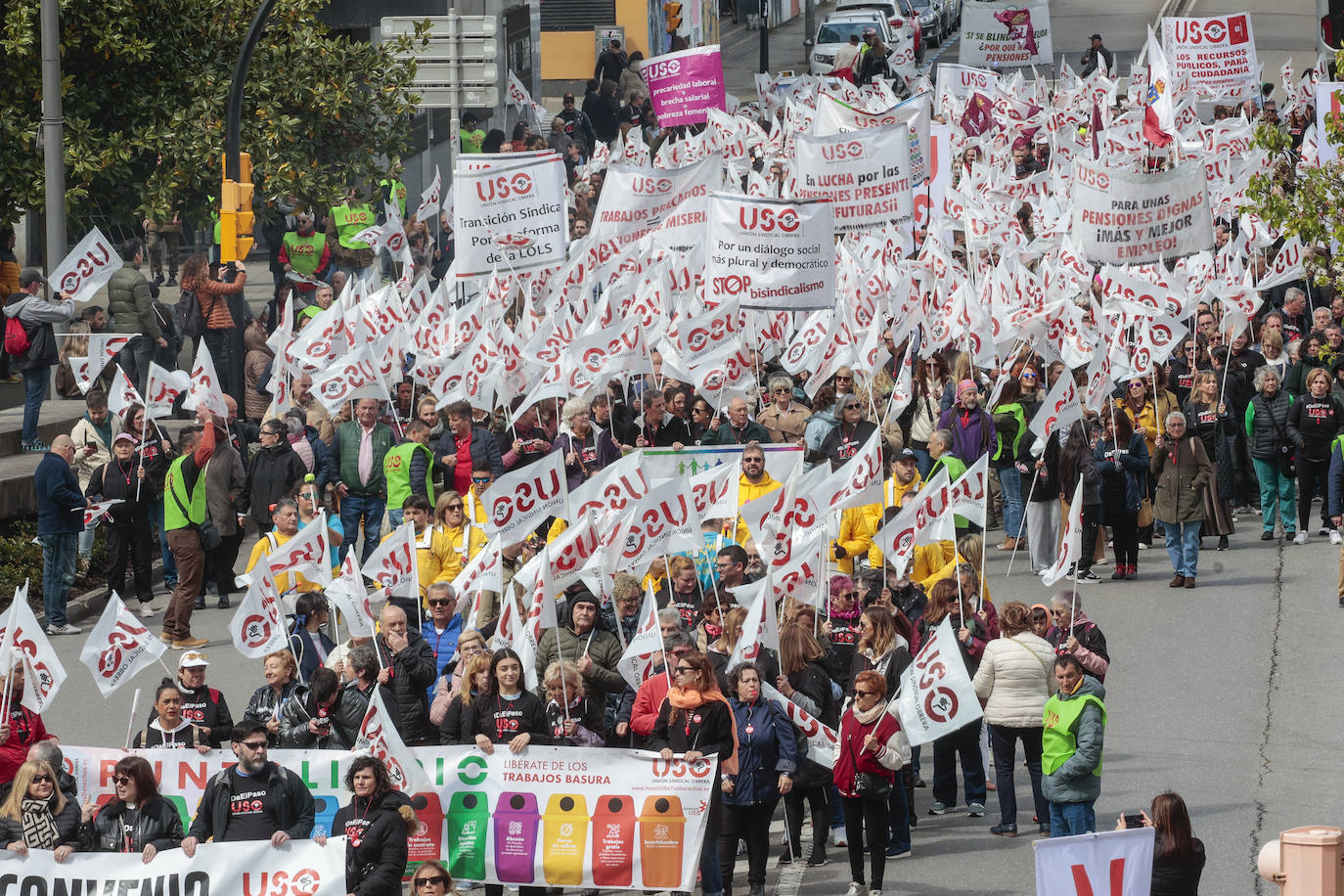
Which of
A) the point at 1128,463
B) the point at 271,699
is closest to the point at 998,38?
the point at 1128,463

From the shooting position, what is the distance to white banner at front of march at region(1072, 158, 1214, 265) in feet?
75.7

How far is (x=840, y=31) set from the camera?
175ft

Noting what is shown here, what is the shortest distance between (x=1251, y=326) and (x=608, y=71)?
2195cm

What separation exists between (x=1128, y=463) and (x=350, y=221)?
11393 millimetres

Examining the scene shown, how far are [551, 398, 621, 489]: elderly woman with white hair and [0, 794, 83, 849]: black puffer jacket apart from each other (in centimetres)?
756

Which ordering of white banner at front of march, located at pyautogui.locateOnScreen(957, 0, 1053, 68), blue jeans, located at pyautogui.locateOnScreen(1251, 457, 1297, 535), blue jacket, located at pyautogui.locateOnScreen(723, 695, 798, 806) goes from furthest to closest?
white banner at front of march, located at pyautogui.locateOnScreen(957, 0, 1053, 68) < blue jeans, located at pyautogui.locateOnScreen(1251, 457, 1297, 535) < blue jacket, located at pyautogui.locateOnScreen(723, 695, 798, 806)

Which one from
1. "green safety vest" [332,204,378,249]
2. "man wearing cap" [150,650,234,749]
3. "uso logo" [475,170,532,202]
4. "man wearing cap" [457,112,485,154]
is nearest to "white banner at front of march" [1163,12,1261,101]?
"man wearing cap" [457,112,485,154]

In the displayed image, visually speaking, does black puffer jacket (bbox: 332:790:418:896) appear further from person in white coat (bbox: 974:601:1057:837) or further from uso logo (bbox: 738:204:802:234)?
uso logo (bbox: 738:204:802:234)

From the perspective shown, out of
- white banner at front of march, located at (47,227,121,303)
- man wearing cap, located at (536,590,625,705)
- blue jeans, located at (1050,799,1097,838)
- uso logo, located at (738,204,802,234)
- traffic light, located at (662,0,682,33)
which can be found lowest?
blue jeans, located at (1050,799,1097,838)

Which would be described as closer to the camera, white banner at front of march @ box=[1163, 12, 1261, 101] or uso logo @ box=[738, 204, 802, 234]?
uso logo @ box=[738, 204, 802, 234]

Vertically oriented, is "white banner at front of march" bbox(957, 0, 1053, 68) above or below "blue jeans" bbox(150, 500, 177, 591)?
above

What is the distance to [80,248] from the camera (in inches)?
848

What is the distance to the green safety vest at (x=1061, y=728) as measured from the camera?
12.3m

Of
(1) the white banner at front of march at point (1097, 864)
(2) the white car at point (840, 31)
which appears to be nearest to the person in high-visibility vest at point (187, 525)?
(1) the white banner at front of march at point (1097, 864)
